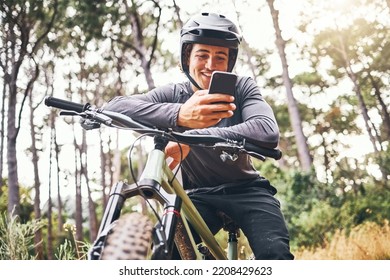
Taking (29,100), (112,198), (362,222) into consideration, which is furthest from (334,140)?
(112,198)

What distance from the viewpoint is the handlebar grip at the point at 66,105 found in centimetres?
106

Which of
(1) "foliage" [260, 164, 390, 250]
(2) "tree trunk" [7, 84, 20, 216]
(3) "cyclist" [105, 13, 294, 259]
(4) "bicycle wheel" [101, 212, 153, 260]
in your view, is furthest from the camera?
(1) "foliage" [260, 164, 390, 250]

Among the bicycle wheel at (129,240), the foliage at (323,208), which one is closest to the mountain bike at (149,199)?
the bicycle wheel at (129,240)

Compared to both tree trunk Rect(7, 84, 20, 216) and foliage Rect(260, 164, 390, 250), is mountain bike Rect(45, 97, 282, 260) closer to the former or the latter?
tree trunk Rect(7, 84, 20, 216)

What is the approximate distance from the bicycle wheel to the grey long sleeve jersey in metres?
0.29

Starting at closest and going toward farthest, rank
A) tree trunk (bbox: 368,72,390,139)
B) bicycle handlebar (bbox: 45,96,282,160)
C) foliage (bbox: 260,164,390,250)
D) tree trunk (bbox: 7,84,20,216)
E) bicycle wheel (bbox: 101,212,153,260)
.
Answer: bicycle wheel (bbox: 101,212,153,260) → bicycle handlebar (bbox: 45,96,282,160) → tree trunk (bbox: 7,84,20,216) → tree trunk (bbox: 368,72,390,139) → foliage (bbox: 260,164,390,250)

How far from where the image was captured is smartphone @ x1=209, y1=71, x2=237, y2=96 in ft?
3.49

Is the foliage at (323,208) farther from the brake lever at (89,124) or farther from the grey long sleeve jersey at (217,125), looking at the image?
the brake lever at (89,124)

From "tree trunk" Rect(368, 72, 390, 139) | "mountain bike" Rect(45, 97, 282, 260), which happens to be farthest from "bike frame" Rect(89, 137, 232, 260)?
"tree trunk" Rect(368, 72, 390, 139)

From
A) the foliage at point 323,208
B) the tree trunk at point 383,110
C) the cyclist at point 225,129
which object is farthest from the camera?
the foliage at point 323,208

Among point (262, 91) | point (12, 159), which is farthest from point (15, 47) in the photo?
point (262, 91)

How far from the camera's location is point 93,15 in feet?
14.4

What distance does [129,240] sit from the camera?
84 centimetres

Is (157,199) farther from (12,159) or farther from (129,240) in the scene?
(12,159)
